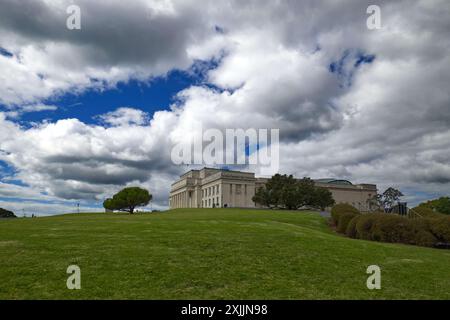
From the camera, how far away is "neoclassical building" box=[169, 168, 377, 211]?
10194 centimetres

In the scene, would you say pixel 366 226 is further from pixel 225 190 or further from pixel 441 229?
pixel 225 190

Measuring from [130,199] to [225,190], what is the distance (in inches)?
1487

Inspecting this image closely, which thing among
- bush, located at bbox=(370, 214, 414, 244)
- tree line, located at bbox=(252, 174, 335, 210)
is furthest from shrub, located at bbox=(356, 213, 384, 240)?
tree line, located at bbox=(252, 174, 335, 210)

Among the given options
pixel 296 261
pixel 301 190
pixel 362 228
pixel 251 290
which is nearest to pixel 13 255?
pixel 251 290

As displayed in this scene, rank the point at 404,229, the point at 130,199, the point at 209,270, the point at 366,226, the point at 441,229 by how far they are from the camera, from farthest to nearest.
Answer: the point at 130,199 → the point at 366,226 → the point at 404,229 → the point at 441,229 → the point at 209,270

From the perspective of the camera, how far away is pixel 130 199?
6831 cm

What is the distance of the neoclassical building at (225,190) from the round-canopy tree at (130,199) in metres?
26.6

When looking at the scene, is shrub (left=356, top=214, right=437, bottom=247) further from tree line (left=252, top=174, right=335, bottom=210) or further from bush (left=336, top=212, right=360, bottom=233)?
tree line (left=252, top=174, right=335, bottom=210)

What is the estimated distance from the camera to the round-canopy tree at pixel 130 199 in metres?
68.4

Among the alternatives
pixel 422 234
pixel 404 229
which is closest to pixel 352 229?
pixel 404 229

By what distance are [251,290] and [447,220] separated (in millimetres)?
16060

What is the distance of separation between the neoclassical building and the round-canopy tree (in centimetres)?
2659

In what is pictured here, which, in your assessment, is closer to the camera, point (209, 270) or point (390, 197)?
point (209, 270)

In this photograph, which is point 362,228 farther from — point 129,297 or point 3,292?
point 3,292
